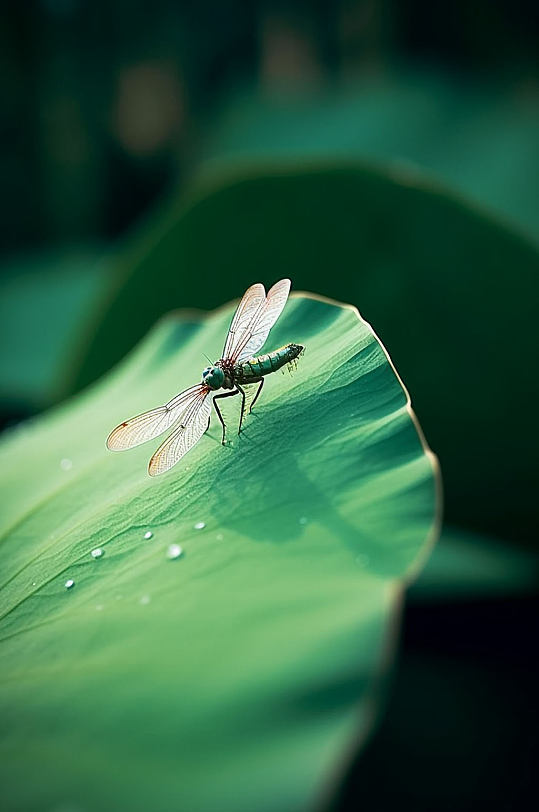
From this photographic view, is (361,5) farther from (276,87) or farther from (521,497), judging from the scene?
(521,497)

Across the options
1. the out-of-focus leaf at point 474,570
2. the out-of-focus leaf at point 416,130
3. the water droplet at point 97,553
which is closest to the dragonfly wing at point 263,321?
the water droplet at point 97,553

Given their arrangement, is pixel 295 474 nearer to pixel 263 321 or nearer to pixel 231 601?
pixel 231 601

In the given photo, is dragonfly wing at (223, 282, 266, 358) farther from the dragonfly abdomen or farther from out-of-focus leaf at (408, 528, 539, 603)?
out-of-focus leaf at (408, 528, 539, 603)

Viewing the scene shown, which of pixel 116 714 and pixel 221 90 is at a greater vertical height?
pixel 221 90

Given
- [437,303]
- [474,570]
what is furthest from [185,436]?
[474,570]

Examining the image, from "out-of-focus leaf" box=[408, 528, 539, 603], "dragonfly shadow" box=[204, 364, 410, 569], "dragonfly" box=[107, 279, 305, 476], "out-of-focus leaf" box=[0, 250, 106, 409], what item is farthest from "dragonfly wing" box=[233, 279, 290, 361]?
"out-of-focus leaf" box=[0, 250, 106, 409]

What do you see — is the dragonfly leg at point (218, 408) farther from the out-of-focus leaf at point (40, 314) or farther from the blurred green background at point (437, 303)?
the out-of-focus leaf at point (40, 314)

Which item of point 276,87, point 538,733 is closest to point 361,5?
point 276,87
